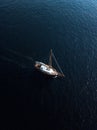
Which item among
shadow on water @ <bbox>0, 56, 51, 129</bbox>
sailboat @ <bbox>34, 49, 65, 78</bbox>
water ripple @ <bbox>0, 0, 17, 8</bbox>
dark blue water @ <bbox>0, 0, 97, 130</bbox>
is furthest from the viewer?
water ripple @ <bbox>0, 0, 17, 8</bbox>

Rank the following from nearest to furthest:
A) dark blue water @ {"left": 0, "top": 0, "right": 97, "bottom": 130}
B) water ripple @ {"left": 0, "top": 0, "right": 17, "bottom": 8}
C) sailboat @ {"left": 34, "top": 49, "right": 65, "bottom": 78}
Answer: dark blue water @ {"left": 0, "top": 0, "right": 97, "bottom": 130}
sailboat @ {"left": 34, "top": 49, "right": 65, "bottom": 78}
water ripple @ {"left": 0, "top": 0, "right": 17, "bottom": 8}

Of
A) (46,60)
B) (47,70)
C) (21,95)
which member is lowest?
(21,95)

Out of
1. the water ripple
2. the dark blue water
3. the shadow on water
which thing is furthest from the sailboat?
the water ripple

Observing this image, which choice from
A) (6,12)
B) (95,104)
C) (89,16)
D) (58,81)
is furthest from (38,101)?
(89,16)

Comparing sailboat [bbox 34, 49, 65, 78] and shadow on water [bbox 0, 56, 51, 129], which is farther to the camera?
sailboat [bbox 34, 49, 65, 78]

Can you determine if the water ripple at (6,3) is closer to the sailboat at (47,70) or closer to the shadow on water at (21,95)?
the shadow on water at (21,95)

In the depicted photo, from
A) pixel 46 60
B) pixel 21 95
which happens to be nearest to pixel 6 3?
pixel 46 60

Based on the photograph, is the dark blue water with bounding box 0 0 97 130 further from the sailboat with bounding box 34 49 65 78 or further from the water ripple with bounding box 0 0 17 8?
the sailboat with bounding box 34 49 65 78

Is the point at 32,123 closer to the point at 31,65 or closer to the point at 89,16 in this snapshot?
the point at 31,65

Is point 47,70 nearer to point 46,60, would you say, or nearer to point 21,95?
point 46,60
